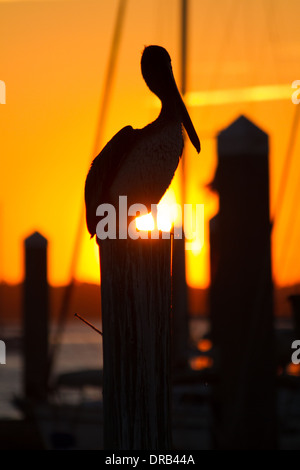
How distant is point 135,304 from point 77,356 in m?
65.3

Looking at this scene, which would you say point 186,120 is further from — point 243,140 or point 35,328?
point 35,328

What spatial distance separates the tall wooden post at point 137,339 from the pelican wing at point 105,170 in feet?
1.21

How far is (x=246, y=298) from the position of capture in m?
7.03

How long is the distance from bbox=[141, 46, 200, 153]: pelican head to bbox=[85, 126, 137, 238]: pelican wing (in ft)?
0.85

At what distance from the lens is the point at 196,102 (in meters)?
21.3

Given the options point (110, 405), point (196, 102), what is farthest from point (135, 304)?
point (196, 102)

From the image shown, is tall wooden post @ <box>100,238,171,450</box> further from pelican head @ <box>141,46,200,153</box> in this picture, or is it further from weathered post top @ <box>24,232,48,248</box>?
weathered post top @ <box>24,232,48,248</box>

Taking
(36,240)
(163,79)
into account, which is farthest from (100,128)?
(163,79)

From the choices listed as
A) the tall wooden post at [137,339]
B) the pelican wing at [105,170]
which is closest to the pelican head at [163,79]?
the pelican wing at [105,170]

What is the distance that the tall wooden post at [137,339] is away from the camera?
3811 mm

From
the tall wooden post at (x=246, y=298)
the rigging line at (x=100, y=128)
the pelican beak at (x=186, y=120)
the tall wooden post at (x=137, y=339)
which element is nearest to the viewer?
the tall wooden post at (x=137, y=339)

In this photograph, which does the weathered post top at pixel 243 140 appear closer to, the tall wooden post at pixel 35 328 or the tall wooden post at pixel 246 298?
the tall wooden post at pixel 246 298

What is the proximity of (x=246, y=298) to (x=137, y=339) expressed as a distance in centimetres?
331

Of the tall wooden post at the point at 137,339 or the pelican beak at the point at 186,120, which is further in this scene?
the pelican beak at the point at 186,120
